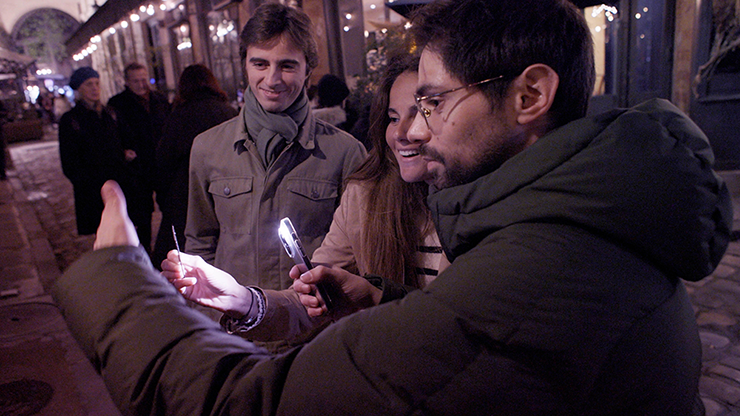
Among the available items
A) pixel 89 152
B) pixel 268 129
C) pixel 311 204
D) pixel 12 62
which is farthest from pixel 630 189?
pixel 12 62

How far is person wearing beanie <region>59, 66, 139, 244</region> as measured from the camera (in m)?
5.06

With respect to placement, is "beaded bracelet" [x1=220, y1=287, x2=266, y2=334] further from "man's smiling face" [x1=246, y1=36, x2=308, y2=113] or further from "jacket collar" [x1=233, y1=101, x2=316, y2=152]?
"man's smiling face" [x1=246, y1=36, x2=308, y2=113]

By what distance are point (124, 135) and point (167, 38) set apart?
572 inches

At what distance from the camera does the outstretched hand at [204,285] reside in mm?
1597

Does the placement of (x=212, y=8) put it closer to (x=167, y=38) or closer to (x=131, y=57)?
(x=167, y=38)

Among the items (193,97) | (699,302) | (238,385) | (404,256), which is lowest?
(699,302)

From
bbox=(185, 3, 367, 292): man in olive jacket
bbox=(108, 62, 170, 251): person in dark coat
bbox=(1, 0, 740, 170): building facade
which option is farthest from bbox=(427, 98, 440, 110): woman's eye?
bbox=(108, 62, 170, 251): person in dark coat

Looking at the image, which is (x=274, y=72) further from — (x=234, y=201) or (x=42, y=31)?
(x=42, y=31)

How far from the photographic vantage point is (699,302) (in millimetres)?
4473

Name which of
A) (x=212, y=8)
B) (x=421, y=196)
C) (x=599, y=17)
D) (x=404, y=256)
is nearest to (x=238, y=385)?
(x=404, y=256)

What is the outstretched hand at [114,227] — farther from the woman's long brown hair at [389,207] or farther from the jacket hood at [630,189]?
the woman's long brown hair at [389,207]

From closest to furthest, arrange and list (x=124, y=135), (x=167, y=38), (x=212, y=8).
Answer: (x=124, y=135) < (x=212, y=8) < (x=167, y=38)

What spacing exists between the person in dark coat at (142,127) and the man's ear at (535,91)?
5.03 meters

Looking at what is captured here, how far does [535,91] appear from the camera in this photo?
111 centimetres
